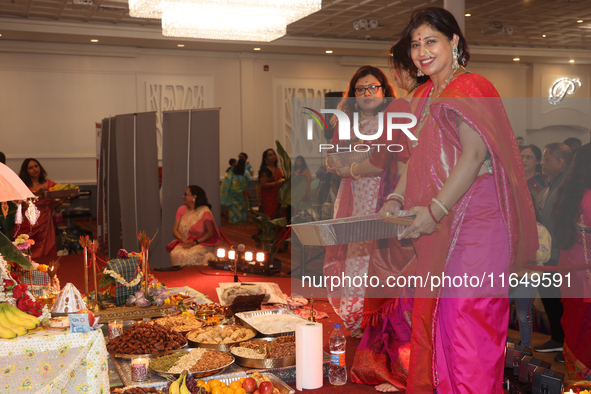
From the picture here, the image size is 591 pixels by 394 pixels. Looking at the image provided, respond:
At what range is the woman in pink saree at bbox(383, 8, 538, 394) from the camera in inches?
68.4

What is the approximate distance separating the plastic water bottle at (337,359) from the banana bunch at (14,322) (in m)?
1.35

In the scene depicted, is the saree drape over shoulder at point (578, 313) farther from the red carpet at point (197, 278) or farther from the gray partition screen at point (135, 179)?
the gray partition screen at point (135, 179)

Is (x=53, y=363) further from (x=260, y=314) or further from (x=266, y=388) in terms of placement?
(x=260, y=314)

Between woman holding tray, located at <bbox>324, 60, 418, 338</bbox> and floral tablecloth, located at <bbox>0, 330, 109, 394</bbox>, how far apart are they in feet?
4.06

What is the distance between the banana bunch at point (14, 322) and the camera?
6.51 feet

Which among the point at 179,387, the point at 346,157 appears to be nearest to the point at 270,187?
the point at 346,157

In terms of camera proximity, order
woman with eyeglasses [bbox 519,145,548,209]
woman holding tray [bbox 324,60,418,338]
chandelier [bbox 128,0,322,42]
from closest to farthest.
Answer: woman holding tray [bbox 324,60,418,338], woman with eyeglasses [bbox 519,145,548,209], chandelier [bbox 128,0,322,42]

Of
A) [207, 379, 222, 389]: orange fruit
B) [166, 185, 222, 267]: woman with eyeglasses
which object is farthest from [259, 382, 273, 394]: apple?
[166, 185, 222, 267]: woman with eyeglasses

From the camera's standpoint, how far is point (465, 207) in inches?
69.9

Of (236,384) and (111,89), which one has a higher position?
(111,89)

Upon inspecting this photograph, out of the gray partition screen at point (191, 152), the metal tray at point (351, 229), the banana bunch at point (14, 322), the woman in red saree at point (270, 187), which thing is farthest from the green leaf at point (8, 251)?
the woman in red saree at point (270, 187)

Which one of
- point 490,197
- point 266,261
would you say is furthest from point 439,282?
point 266,261

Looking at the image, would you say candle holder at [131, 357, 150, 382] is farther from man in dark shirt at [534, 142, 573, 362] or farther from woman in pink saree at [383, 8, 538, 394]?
man in dark shirt at [534, 142, 573, 362]

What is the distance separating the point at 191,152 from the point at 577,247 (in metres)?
4.06
